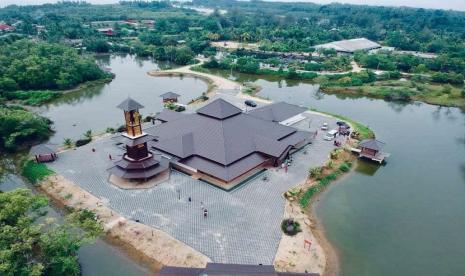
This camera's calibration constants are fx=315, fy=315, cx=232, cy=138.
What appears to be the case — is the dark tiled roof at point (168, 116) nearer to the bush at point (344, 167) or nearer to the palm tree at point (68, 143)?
the palm tree at point (68, 143)

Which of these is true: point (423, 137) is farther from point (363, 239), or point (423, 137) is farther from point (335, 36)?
point (335, 36)

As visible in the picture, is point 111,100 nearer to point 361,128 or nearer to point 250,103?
point 250,103

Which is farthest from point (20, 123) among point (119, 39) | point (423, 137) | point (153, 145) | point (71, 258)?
point (119, 39)

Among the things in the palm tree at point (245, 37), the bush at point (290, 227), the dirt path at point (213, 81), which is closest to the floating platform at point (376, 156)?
the bush at point (290, 227)

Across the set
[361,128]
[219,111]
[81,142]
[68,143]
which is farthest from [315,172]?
[68,143]

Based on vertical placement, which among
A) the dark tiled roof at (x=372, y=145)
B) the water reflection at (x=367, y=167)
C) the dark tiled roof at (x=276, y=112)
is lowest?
the water reflection at (x=367, y=167)
